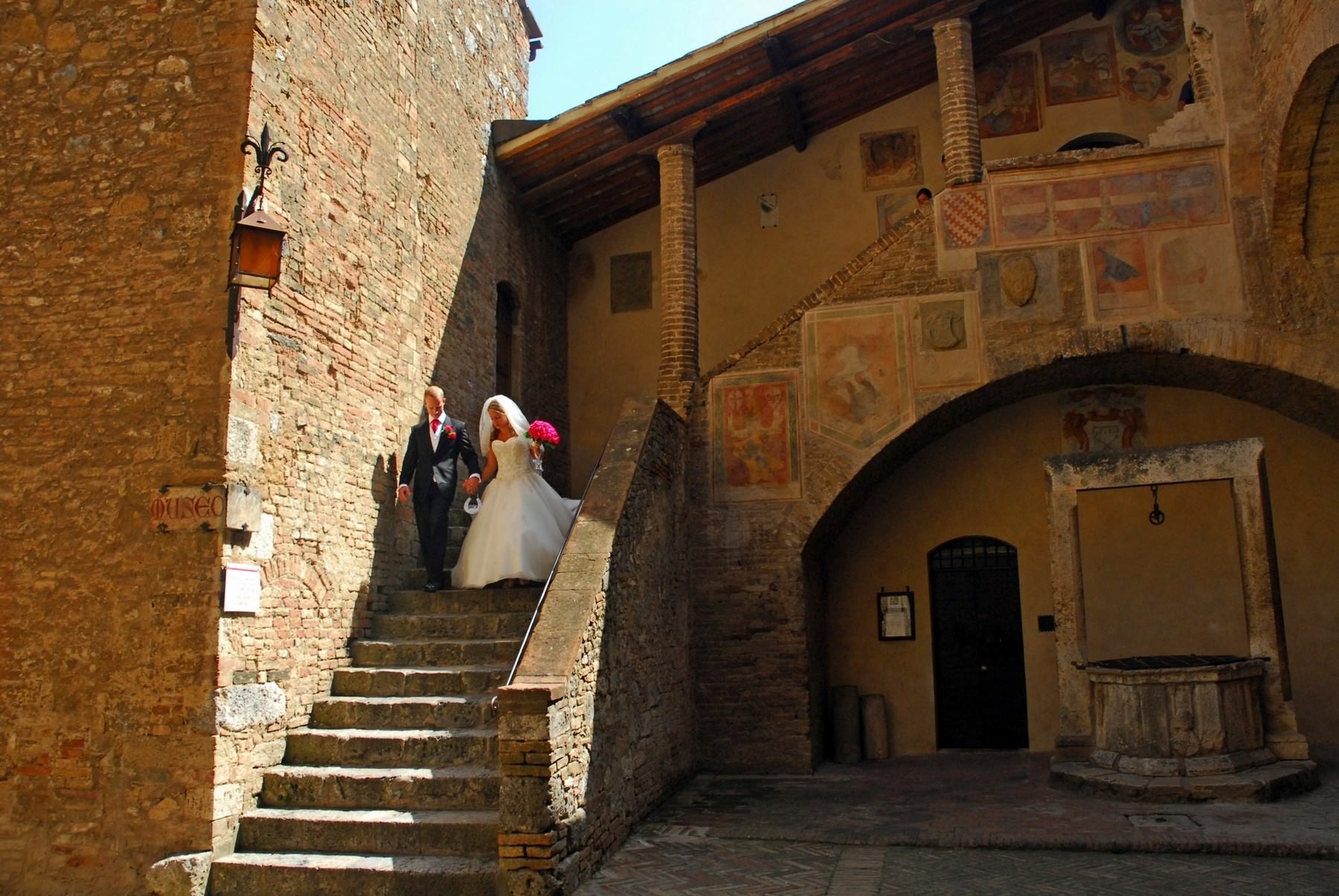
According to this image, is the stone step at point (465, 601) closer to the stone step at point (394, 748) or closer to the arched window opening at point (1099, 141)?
the stone step at point (394, 748)

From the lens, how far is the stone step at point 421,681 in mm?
7551

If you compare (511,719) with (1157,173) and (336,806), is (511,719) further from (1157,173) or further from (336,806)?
(1157,173)

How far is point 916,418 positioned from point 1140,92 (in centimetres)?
538

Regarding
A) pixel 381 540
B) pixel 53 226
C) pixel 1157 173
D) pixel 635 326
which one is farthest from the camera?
A: pixel 635 326

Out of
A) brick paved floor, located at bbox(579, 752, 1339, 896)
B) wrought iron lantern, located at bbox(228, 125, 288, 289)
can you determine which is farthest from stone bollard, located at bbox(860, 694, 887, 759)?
wrought iron lantern, located at bbox(228, 125, 288, 289)

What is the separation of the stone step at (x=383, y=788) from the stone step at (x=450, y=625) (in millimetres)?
1391

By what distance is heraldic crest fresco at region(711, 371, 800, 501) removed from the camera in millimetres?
10320

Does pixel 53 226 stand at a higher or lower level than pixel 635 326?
lower

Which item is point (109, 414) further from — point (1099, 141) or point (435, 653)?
point (1099, 141)

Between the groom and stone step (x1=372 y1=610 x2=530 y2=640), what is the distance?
0.39m

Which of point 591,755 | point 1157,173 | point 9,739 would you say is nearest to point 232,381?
point 9,739

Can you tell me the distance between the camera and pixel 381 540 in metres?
8.58

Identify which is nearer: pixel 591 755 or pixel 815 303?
pixel 591 755

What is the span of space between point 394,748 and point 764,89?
7.43 m
